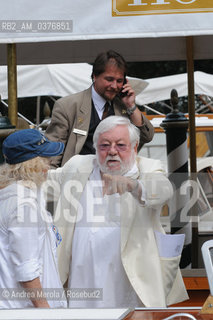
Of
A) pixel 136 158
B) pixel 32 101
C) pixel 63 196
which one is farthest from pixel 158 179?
pixel 32 101

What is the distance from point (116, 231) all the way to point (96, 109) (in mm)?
1273

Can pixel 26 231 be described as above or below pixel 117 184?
below

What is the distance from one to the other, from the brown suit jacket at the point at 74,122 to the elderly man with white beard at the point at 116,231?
2.83 feet

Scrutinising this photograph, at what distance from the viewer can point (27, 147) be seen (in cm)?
332

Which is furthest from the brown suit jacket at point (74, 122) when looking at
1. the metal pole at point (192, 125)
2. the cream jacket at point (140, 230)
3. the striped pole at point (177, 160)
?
the striped pole at point (177, 160)

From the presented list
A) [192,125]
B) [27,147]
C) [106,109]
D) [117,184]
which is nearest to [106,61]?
[106,109]

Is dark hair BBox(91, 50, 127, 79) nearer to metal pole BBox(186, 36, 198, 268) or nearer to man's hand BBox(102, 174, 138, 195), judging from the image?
man's hand BBox(102, 174, 138, 195)

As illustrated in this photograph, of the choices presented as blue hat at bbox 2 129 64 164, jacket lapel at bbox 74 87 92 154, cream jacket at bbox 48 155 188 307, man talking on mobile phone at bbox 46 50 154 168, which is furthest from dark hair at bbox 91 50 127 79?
blue hat at bbox 2 129 64 164

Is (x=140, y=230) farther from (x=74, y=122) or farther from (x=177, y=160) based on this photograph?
(x=177, y=160)

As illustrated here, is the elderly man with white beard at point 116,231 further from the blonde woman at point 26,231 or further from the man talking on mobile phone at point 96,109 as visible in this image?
the man talking on mobile phone at point 96,109

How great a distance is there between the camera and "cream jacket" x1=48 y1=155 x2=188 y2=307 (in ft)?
12.0

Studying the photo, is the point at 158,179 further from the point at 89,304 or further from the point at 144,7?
the point at 144,7

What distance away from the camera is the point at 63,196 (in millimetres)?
3834

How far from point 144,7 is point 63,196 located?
117 cm
